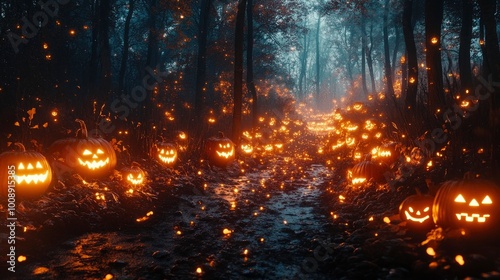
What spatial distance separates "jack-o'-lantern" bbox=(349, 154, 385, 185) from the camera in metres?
8.29

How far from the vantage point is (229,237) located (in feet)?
18.5

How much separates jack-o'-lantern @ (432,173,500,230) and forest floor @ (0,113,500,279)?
0.25 m

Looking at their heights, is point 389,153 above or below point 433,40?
below

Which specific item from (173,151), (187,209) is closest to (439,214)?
(187,209)

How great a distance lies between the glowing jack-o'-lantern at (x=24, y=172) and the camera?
5.72 meters

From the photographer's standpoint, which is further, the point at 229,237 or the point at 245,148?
the point at 245,148

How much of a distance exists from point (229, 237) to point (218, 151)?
695 centimetres

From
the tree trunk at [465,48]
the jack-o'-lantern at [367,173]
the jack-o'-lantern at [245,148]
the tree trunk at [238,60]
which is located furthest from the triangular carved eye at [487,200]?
the tree trunk at [465,48]

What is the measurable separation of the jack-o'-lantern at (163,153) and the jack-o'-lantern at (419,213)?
7.29 m

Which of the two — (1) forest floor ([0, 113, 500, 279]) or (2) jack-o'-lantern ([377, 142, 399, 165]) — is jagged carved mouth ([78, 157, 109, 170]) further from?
(2) jack-o'-lantern ([377, 142, 399, 165])

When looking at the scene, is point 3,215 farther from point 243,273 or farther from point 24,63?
point 24,63

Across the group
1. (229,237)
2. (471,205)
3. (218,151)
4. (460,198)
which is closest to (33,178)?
(229,237)

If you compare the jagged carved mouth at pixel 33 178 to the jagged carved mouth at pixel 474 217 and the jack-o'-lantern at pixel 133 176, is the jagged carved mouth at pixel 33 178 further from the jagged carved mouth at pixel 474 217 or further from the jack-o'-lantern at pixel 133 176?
the jagged carved mouth at pixel 474 217

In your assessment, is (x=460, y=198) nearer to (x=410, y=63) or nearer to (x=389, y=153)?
(x=389, y=153)
